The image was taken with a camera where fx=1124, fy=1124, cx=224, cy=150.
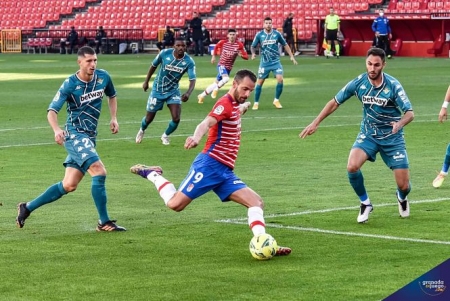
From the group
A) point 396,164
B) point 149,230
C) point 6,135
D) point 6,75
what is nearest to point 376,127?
point 396,164

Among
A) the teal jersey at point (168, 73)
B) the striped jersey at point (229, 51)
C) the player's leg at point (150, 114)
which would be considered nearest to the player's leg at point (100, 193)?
the player's leg at point (150, 114)

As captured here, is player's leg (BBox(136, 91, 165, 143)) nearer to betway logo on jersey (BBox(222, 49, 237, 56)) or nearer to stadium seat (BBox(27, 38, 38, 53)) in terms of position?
betway logo on jersey (BBox(222, 49, 237, 56))

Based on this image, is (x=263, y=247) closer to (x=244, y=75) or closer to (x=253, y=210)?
(x=253, y=210)

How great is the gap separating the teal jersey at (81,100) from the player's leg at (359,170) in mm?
2952

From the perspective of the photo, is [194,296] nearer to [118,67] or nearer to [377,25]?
[118,67]

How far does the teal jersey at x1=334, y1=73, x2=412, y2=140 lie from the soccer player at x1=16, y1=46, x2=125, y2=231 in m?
2.77

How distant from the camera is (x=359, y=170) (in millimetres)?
12867

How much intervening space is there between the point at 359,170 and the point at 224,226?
5.52 ft

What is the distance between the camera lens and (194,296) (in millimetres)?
9141

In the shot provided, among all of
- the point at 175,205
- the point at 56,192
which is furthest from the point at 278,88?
the point at 175,205

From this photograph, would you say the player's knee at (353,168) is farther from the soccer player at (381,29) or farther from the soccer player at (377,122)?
the soccer player at (381,29)

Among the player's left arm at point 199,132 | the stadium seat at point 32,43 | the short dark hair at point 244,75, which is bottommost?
the stadium seat at point 32,43

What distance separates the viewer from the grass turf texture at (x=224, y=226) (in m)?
9.59

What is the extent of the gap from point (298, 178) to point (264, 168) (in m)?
1.33
